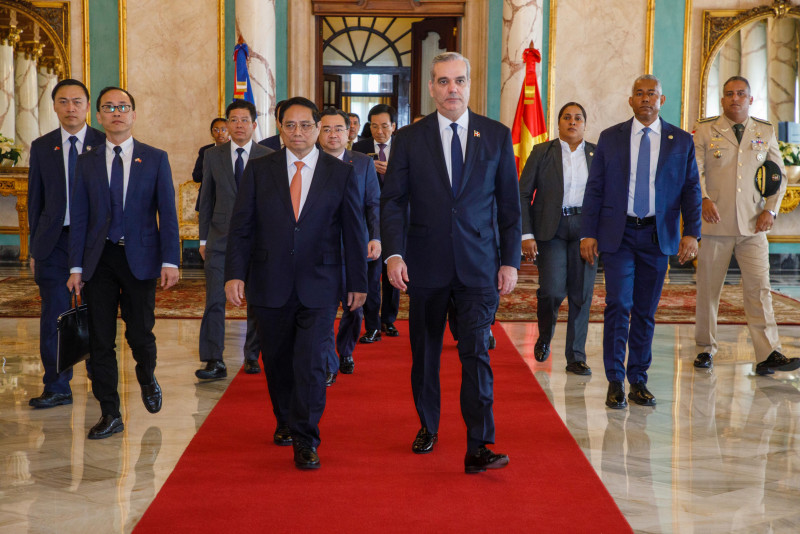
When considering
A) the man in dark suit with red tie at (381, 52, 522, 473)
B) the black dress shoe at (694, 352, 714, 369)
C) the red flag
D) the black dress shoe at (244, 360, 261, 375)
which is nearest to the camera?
the man in dark suit with red tie at (381, 52, 522, 473)

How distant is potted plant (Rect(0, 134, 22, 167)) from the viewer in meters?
11.5

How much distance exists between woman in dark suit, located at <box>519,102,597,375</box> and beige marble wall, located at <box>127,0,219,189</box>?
674cm

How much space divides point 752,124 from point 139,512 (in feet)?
15.1

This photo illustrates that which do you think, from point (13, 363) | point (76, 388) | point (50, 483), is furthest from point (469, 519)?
point (13, 363)

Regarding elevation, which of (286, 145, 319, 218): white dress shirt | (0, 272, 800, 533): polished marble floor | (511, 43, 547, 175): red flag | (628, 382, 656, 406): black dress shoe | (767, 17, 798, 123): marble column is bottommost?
(0, 272, 800, 533): polished marble floor

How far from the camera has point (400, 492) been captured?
3.38m

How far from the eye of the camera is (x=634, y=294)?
15.8 feet

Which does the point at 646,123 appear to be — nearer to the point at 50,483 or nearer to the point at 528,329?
the point at 528,329

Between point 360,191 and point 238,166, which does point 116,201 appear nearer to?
point 238,166

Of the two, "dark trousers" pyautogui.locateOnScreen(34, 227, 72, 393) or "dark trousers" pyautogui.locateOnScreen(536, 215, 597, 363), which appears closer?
"dark trousers" pyautogui.locateOnScreen(34, 227, 72, 393)

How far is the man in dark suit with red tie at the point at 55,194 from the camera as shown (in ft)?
14.8

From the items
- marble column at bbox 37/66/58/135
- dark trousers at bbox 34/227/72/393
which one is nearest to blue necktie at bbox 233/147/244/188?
dark trousers at bbox 34/227/72/393

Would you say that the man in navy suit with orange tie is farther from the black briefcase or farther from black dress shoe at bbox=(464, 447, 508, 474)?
the black briefcase

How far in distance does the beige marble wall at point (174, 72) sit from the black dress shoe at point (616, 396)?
26.2 ft
